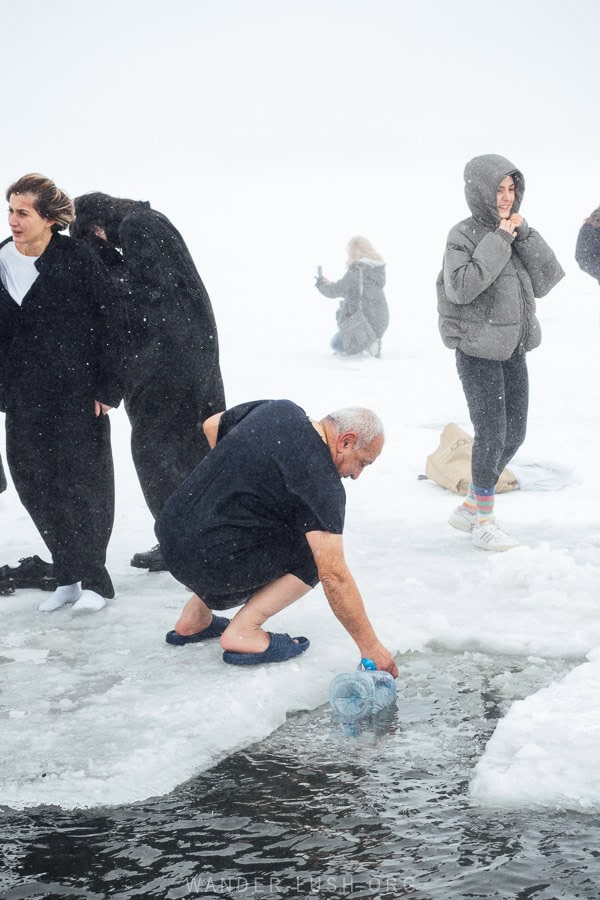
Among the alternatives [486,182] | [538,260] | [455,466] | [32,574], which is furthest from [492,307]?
[32,574]

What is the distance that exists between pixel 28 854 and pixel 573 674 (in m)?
1.93

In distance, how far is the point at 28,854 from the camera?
8.86 feet

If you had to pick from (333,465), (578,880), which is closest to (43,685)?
(333,465)

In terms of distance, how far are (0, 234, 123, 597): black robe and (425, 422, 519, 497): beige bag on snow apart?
2.95 metres

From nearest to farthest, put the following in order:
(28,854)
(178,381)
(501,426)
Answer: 1. (28,854)
2. (178,381)
3. (501,426)

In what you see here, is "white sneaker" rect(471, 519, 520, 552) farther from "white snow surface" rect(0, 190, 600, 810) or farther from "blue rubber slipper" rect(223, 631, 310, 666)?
"blue rubber slipper" rect(223, 631, 310, 666)

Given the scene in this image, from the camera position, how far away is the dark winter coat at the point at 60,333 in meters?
4.48

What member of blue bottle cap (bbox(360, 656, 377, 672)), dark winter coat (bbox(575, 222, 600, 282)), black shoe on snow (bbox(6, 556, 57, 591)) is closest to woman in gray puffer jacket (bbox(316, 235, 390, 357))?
dark winter coat (bbox(575, 222, 600, 282))

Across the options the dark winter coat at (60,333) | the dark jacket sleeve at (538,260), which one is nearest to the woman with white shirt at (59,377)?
the dark winter coat at (60,333)

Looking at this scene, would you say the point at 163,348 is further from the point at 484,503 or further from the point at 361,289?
the point at 361,289

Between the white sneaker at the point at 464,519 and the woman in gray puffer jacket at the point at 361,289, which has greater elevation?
the woman in gray puffer jacket at the point at 361,289

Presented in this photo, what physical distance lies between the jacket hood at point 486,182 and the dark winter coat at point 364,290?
8.23m

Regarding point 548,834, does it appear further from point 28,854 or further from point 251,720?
point 28,854

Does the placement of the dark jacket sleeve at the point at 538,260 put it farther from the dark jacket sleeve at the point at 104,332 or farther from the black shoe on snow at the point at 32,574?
the black shoe on snow at the point at 32,574
